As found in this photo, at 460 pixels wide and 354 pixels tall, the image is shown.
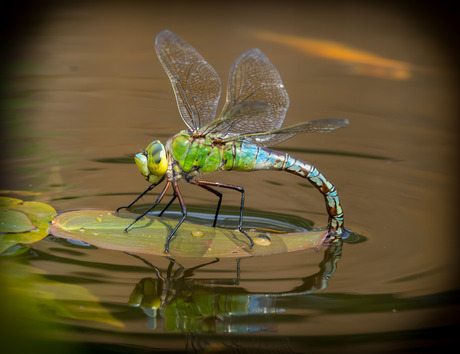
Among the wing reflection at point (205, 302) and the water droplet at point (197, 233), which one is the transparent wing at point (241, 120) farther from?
the wing reflection at point (205, 302)

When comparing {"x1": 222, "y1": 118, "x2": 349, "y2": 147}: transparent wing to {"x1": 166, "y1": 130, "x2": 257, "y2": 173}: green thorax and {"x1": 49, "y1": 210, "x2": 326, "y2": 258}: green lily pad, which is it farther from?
{"x1": 49, "y1": 210, "x2": 326, "y2": 258}: green lily pad

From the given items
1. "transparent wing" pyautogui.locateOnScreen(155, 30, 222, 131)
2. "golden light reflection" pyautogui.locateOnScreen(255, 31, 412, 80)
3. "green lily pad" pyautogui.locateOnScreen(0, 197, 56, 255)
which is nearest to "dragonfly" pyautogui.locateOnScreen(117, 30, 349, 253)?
"transparent wing" pyautogui.locateOnScreen(155, 30, 222, 131)

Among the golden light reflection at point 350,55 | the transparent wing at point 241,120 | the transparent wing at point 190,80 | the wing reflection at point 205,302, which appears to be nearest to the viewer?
the wing reflection at point 205,302

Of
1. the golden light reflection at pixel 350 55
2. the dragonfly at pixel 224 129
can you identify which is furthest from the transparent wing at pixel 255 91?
the golden light reflection at pixel 350 55

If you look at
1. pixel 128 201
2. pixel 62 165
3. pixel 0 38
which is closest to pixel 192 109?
pixel 128 201

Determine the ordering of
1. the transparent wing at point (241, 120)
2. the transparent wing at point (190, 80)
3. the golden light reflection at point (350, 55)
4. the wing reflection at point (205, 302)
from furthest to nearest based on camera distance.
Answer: the golden light reflection at point (350, 55) < the transparent wing at point (190, 80) < the transparent wing at point (241, 120) < the wing reflection at point (205, 302)

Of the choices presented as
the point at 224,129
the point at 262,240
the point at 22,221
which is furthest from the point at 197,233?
the point at 22,221

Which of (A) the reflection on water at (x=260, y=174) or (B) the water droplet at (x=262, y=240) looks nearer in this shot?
(A) the reflection on water at (x=260, y=174)
